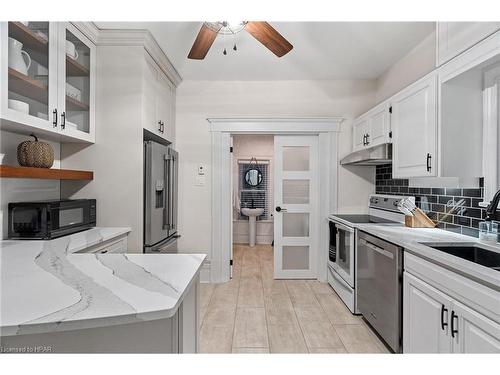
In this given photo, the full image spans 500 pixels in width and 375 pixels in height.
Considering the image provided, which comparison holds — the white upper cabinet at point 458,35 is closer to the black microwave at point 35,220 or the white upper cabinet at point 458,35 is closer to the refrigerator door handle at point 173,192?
the refrigerator door handle at point 173,192

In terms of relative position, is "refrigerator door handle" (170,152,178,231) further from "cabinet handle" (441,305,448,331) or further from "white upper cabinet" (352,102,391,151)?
"cabinet handle" (441,305,448,331)

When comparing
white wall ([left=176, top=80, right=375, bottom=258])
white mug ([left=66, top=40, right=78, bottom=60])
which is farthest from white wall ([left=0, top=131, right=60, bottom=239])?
white wall ([left=176, top=80, right=375, bottom=258])

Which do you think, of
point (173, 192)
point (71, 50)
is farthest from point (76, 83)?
point (173, 192)

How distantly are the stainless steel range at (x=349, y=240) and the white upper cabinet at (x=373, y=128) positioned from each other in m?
0.63

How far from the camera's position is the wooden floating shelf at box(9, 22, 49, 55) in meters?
1.67

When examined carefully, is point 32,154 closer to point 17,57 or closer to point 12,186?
point 12,186

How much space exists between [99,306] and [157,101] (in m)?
2.56

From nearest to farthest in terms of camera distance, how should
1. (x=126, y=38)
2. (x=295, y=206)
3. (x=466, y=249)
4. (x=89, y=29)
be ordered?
(x=466, y=249), (x=89, y=29), (x=126, y=38), (x=295, y=206)

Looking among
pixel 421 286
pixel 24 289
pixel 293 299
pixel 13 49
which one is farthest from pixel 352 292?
pixel 13 49

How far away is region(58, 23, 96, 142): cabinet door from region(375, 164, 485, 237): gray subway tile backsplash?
2.97 metres

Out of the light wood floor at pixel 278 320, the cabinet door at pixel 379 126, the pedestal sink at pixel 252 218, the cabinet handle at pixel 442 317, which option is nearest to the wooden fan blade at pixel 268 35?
the cabinet door at pixel 379 126

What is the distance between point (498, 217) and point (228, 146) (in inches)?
107

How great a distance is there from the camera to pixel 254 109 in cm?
372
